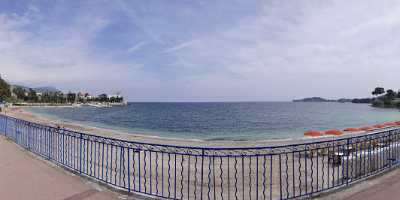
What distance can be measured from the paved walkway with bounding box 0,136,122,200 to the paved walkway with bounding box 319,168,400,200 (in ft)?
15.1

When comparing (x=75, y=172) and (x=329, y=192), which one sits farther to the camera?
(x=75, y=172)

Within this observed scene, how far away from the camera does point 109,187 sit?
5840mm

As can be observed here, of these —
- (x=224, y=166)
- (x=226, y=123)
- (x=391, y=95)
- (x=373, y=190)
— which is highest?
(x=391, y=95)

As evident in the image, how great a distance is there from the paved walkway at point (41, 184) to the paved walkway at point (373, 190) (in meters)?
4.61

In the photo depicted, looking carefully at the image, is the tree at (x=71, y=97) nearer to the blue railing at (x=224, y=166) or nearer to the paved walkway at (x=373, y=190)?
the blue railing at (x=224, y=166)

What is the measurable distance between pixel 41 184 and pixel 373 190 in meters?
7.20

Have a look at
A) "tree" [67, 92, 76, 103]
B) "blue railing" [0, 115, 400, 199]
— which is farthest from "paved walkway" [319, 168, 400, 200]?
"tree" [67, 92, 76, 103]

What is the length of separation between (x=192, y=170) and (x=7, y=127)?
402 inches

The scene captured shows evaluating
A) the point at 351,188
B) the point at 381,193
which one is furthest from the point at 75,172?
the point at 381,193

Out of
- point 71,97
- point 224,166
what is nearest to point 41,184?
point 224,166

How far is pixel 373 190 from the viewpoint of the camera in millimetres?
5770

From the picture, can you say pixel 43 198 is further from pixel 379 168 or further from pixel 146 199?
pixel 379 168

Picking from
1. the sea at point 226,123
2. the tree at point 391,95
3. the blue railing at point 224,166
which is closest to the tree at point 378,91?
the tree at point 391,95

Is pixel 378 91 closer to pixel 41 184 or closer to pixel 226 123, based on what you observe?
pixel 226 123
